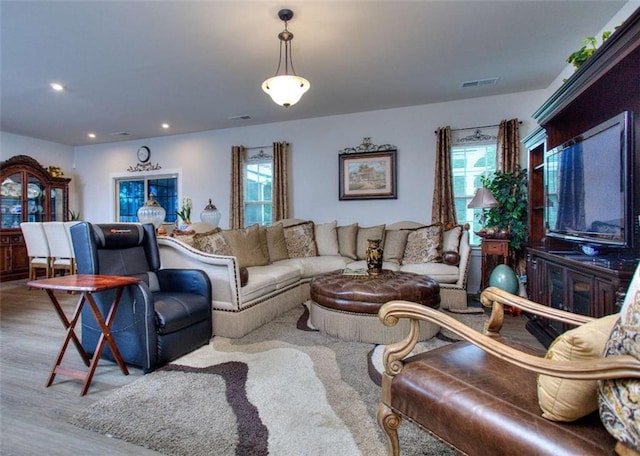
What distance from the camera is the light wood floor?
152 cm

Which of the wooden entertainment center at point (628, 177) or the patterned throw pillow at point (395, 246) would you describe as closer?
the wooden entertainment center at point (628, 177)

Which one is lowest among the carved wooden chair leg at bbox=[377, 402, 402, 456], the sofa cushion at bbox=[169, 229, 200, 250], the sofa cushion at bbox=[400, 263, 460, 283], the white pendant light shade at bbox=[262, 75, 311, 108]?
the carved wooden chair leg at bbox=[377, 402, 402, 456]

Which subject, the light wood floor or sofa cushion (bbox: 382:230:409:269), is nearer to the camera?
the light wood floor

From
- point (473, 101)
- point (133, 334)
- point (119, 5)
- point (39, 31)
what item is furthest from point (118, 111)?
point (473, 101)

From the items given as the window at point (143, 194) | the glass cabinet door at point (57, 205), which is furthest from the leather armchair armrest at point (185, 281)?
the glass cabinet door at point (57, 205)

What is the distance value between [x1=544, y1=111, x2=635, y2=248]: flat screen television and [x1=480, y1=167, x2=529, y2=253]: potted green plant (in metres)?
0.96

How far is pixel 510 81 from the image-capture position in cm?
390

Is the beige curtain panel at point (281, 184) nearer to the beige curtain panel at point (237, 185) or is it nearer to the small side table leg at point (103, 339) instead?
the beige curtain panel at point (237, 185)

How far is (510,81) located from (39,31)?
4.75 meters

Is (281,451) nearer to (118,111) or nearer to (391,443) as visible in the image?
(391,443)

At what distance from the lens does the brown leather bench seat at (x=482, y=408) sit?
85 centimetres

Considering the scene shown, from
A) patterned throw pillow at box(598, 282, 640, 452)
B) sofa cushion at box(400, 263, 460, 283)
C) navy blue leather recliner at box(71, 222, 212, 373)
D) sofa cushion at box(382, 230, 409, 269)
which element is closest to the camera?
patterned throw pillow at box(598, 282, 640, 452)

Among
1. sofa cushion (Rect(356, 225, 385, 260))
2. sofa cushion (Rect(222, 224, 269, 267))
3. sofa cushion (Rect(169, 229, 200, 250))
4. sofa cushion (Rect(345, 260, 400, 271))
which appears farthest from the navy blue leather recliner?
sofa cushion (Rect(356, 225, 385, 260))

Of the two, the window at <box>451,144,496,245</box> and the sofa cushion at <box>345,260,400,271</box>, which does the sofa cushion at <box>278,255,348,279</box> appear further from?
the window at <box>451,144,496,245</box>
